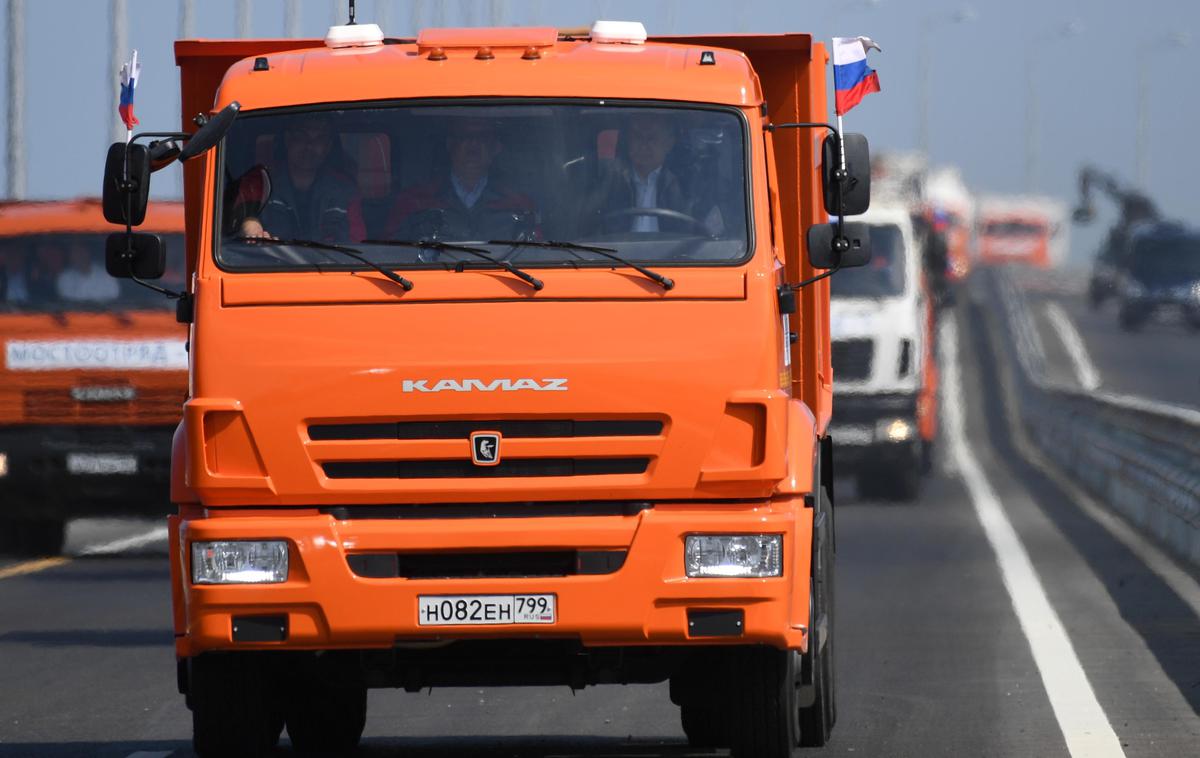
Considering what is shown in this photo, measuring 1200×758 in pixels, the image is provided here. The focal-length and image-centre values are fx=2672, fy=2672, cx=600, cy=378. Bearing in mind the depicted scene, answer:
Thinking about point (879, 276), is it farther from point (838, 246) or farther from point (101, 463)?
point (838, 246)

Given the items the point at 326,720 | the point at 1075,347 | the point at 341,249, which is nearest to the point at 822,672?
the point at 326,720

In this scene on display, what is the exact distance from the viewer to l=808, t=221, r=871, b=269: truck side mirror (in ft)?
28.9

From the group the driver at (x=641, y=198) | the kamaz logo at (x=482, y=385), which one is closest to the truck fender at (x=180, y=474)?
the kamaz logo at (x=482, y=385)

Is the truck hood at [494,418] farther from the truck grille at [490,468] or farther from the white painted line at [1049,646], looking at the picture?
the white painted line at [1049,646]

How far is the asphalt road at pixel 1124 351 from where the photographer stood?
176 feet

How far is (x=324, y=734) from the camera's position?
389 inches

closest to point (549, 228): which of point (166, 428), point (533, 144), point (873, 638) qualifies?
point (533, 144)

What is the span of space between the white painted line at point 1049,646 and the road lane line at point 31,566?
21.9 feet

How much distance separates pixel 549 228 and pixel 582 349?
→ 1.83 ft

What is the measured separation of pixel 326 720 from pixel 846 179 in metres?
2.85

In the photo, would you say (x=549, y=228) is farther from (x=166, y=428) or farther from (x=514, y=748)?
(x=166, y=428)

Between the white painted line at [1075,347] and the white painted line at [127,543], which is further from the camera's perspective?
the white painted line at [1075,347]

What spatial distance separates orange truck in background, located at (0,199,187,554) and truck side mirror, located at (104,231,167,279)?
9.75 meters

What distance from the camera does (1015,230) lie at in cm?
9906
